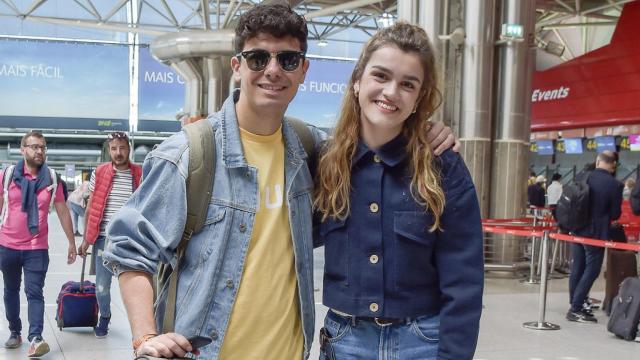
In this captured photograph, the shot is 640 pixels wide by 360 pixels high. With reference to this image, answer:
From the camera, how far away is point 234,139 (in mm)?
2059

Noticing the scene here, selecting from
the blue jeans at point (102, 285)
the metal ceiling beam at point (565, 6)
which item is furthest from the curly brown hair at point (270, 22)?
the metal ceiling beam at point (565, 6)

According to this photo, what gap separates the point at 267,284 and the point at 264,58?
0.64 meters

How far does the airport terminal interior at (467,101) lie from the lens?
755cm

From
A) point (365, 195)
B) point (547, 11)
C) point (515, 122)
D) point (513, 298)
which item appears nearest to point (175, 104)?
point (547, 11)

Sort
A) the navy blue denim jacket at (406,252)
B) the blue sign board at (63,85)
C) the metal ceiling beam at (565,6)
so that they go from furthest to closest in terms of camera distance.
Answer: the blue sign board at (63,85)
the metal ceiling beam at (565,6)
the navy blue denim jacket at (406,252)

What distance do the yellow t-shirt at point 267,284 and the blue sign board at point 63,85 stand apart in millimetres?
27099

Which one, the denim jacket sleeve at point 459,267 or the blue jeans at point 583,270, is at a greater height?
the denim jacket sleeve at point 459,267

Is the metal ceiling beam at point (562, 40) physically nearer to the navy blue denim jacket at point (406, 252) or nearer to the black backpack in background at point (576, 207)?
the black backpack in background at point (576, 207)

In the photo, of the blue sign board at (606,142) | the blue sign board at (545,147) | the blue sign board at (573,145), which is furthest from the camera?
the blue sign board at (545,147)

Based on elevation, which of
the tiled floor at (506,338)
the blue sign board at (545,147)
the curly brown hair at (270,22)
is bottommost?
the tiled floor at (506,338)

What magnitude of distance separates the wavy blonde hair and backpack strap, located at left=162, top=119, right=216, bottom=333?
13.8 inches

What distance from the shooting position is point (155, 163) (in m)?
1.95

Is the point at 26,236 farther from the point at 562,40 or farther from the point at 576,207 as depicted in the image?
the point at 562,40

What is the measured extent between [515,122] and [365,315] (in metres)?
9.54
